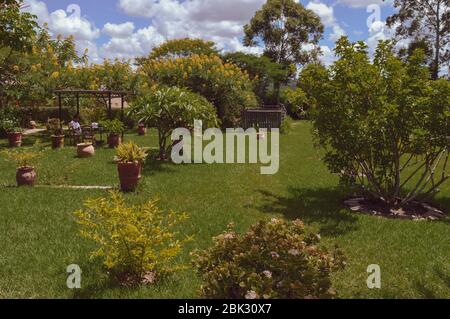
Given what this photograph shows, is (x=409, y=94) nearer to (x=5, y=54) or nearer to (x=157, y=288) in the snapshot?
(x=157, y=288)

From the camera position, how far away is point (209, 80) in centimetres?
2658

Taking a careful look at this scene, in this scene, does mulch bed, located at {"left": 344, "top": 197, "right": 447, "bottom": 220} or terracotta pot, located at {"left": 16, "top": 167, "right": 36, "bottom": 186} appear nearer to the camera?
mulch bed, located at {"left": 344, "top": 197, "right": 447, "bottom": 220}

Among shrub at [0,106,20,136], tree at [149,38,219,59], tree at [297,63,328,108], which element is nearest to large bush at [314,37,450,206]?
tree at [297,63,328,108]

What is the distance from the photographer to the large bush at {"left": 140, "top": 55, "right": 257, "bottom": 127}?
87.0 ft

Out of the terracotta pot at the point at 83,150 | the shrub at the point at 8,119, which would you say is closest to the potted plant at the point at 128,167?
the terracotta pot at the point at 83,150

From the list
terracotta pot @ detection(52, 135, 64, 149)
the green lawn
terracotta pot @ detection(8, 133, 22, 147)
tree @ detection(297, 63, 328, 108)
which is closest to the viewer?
the green lawn

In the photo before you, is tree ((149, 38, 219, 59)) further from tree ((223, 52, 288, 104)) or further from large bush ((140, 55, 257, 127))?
large bush ((140, 55, 257, 127))

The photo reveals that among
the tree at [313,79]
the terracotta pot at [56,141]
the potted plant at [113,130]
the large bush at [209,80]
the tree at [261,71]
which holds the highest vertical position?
the tree at [261,71]

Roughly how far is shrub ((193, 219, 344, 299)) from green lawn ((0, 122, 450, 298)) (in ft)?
2.86

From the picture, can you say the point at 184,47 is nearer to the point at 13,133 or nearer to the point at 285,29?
the point at 285,29

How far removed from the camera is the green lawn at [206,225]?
508cm

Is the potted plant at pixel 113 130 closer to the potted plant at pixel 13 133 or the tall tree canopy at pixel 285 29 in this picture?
the potted plant at pixel 13 133

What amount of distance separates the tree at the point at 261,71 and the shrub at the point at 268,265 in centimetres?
3649
